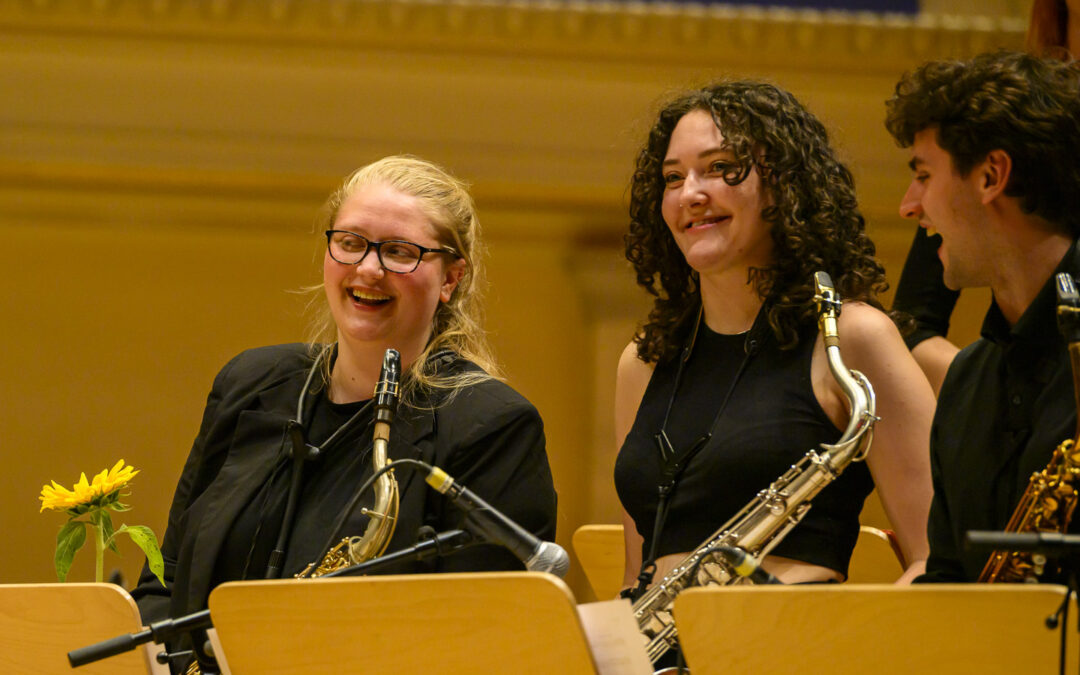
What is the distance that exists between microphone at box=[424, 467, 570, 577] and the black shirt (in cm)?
59

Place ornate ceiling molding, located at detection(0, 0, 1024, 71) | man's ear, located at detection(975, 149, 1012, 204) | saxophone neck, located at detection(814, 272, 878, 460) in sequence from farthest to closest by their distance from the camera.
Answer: ornate ceiling molding, located at detection(0, 0, 1024, 71) < saxophone neck, located at detection(814, 272, 878, 460) < man's ear, located at detection(975, 149, 1012, 204)

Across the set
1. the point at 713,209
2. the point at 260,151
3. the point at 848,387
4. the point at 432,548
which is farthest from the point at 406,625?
the point at 260,151

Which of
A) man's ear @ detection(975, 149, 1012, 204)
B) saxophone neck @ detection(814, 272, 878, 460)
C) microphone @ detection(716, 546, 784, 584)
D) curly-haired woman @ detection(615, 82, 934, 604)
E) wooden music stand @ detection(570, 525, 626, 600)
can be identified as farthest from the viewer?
wooden music stand @ detection(570, 525, 626, 600)

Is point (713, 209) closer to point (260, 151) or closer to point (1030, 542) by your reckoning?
point (1030, 542)

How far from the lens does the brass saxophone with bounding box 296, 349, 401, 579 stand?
81.6 inches

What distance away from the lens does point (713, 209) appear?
2.33m

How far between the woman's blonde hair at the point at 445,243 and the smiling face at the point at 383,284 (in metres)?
0.02

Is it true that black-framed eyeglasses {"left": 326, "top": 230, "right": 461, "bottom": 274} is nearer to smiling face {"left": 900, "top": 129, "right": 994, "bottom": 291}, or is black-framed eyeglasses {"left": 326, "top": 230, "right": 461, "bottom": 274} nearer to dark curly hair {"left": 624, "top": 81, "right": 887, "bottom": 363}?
dark curly hair {"left": 624, "top": 81, "right": 887, "bottom": 363}

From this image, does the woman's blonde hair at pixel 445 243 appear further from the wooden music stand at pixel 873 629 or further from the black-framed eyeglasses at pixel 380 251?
the wooden music stand at pixel 873 629

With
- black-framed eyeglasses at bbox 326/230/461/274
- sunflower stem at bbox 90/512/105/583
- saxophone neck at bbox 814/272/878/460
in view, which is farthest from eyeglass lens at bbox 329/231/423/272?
saxophone neck at bbox 814/272/878/460

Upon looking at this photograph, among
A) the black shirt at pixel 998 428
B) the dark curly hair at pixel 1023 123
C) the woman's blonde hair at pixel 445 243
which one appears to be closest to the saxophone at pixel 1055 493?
the black shirt at pixel 998 428

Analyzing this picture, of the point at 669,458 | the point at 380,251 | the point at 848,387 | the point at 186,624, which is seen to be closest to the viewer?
the point at 186,624

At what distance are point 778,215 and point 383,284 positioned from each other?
2.32ft

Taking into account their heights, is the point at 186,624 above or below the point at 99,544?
above
